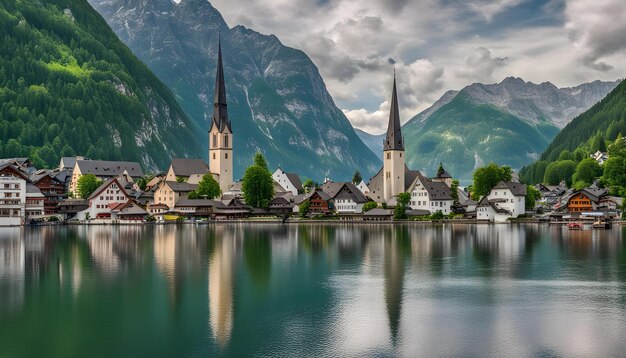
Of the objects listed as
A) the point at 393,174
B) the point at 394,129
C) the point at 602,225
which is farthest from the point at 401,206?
Result: the point at 602,225

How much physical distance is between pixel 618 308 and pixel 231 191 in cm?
13143

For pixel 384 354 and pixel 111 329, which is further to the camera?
pixel 111 329

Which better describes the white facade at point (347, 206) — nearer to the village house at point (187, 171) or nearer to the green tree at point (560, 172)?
the village house at point (187, 171)

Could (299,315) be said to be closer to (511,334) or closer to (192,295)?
(192,295)

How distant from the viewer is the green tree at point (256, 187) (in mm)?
133875

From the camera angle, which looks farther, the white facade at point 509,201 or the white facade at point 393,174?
the white facade at point 393,174

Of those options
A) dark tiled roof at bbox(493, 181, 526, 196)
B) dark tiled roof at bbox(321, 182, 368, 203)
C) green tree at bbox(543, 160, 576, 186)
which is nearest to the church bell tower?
dark tiled roof at bbox(321, 182, 368, 203)

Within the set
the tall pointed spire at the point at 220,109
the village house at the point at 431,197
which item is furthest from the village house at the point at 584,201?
the tall pointed spire at the point at 220,109

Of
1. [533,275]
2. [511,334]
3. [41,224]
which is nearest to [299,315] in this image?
[511,334]

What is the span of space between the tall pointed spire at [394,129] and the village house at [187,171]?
159ft

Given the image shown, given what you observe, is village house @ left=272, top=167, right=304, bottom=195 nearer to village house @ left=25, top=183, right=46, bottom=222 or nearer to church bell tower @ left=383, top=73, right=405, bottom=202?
church bell tower @ left=383, top=73, right=405, bottom=202

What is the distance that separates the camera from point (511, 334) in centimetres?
2777

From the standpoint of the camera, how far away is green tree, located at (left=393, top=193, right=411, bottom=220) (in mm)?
123500

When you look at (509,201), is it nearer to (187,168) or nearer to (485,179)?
(485,179)
